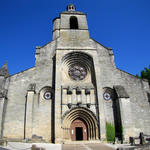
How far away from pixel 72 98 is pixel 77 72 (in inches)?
151

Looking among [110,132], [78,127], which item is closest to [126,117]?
[110,132]

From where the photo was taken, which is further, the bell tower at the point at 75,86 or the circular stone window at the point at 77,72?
the circular stone window at the point at 77,72

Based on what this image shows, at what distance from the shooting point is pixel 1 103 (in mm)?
14133

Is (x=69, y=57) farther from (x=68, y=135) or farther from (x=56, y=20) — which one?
(x=56, y=20)

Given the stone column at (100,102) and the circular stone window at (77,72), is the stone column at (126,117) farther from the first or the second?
the circular stone window at (77,72)

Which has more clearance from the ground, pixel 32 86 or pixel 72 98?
pixel 32 86

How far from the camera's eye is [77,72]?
17266 mm

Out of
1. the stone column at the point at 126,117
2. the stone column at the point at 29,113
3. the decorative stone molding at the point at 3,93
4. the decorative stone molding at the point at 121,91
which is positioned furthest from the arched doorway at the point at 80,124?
the decorative stone molding at the point at 3,93

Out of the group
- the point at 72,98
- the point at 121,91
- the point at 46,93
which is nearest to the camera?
the point at 72,98

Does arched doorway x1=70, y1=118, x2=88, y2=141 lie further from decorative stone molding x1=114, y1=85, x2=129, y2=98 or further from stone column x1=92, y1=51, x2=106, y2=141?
decorative stone molding x1=114, y1=85, x2=129, y2=98

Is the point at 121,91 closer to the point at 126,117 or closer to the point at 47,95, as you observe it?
the point at 126,117

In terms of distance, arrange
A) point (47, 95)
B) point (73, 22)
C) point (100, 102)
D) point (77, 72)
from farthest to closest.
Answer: point (73, 22)
point (77, 72)
point (47, 95)
point (100, 102)

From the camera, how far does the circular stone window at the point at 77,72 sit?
17.0 metres

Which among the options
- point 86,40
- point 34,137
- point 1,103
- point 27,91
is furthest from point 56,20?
point 34,137
